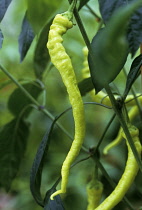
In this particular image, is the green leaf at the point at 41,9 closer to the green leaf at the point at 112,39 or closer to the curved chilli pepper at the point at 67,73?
the curved chilli pepper at the point at 67,73

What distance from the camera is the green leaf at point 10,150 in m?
0.81

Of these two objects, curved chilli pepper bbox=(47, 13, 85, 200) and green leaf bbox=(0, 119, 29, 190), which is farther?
green leaf bbox=(0, 119, 29, 190)

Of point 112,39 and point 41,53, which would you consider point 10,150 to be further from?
point 112,39

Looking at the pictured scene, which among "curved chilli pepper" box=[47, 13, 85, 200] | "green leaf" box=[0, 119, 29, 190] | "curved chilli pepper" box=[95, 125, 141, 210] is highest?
"curved chilli pepper" box=[47, 13, 85, 200]

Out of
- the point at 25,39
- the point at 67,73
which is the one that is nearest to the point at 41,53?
the point at 25,39

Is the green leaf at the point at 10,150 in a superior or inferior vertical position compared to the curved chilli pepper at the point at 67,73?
inferior

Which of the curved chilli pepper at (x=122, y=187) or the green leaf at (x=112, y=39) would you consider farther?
the curved chilli pepper at (x=122, y=187)

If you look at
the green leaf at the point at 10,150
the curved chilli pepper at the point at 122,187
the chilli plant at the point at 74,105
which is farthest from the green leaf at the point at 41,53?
Answer: the curved chilli pepper at the point at 122,187

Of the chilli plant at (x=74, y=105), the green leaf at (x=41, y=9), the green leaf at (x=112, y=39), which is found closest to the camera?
the green leaf at (x=112, y=39)

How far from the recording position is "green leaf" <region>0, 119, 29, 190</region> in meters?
0.81

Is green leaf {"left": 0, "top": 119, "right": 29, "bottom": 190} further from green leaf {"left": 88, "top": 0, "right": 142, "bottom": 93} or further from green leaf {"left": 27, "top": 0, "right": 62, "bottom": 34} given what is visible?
green leaf {"left": 88, "top": 0, "right": 142, "bottom": 93}

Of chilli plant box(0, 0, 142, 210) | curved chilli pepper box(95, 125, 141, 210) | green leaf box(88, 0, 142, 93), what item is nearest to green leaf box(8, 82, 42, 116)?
chilli plant box(0, 0, 142, 210)

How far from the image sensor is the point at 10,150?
2.72 feet

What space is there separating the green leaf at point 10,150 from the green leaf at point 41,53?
13 cm
